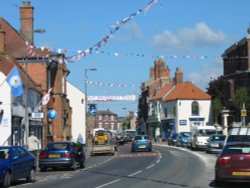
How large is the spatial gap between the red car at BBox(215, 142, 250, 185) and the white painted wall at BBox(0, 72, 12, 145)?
24.3 meters

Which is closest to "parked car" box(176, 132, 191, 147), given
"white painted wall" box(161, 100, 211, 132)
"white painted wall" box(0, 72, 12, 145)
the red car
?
"white painted wall" box(161, 100, 211, 132)

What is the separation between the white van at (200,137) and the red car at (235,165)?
1354 inches

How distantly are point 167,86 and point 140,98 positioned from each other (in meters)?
23.8

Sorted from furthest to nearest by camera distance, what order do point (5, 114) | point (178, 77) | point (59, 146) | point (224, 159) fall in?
point (178, 77) < point (5, 114) < point (59, 146) < point (224, 159)

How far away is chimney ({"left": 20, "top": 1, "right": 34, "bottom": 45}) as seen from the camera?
56.7 meters

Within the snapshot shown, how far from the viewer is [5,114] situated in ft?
133

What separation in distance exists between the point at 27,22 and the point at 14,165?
37786 millimetres

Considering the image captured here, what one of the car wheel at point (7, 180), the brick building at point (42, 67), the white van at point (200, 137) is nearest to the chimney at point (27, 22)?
the brick building at point (42, 67)

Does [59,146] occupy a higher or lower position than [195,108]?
lower

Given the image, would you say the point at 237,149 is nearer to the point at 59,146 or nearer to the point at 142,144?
the point at 59,146

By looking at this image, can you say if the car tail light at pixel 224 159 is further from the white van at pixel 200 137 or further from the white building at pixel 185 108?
the white building at pixel 185 108

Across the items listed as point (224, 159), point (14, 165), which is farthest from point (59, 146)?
point (224, 159)

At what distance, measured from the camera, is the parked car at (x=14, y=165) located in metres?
20.2

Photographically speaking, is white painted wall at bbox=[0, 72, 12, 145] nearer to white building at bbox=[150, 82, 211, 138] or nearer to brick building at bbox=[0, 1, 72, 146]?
brick building at bbox=[0, 1, 72, 146]
